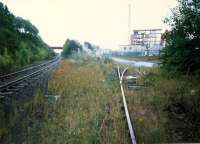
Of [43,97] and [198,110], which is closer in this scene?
[198,110]

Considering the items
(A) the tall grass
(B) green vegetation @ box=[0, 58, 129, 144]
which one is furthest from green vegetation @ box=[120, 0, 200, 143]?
(B) green vegetation @ box=[0, 58, 129, 144]

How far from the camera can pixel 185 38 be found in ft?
48.2

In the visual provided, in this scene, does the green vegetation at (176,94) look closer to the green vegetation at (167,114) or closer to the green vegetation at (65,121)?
the green vegetation at (167,114)

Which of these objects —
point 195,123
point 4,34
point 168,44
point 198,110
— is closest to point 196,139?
point 195,123

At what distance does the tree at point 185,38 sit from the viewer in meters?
14.2

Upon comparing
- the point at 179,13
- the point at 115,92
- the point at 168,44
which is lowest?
the point at 115,92

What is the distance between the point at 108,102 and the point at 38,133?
3.96 meters

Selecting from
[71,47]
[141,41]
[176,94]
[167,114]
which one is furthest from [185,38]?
[141,41]

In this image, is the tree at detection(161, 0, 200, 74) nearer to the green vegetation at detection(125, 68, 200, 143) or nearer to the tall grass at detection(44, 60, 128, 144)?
the green vegetation at detection(125, 68, 200, 143)

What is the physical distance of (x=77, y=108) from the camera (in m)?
8.98

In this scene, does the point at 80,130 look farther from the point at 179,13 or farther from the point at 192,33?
the point at 179,13

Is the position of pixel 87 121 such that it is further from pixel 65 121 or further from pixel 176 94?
pixel 176 94

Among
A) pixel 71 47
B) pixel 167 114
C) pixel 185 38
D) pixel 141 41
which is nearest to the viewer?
pixel 167 114

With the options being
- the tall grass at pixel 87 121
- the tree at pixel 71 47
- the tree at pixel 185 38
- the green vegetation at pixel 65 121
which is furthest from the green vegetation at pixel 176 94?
the tree at pixel 71 47
